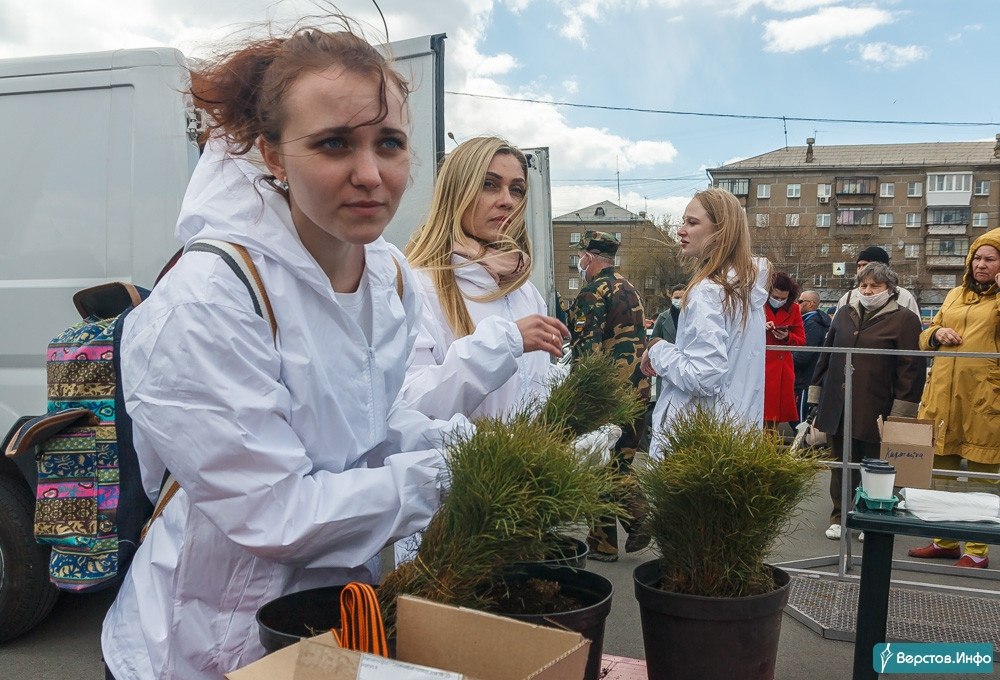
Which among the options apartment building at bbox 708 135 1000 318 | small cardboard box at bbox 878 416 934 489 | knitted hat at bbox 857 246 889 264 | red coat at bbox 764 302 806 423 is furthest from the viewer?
apartment building at bbox 708 135 1000 318

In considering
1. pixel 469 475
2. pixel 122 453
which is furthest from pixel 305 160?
pixel 122 453

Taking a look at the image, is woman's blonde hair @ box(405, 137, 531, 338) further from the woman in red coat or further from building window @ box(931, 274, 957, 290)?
building window @ box(931, 274, 957, 290)

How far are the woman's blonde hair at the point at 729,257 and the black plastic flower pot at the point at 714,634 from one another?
8.53 ft

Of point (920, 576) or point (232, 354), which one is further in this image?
point (920, 576)

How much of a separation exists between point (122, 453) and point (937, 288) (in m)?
77.7

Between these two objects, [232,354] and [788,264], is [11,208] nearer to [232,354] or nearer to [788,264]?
[232,354]

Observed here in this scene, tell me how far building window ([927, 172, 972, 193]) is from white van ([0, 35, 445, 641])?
260 ft

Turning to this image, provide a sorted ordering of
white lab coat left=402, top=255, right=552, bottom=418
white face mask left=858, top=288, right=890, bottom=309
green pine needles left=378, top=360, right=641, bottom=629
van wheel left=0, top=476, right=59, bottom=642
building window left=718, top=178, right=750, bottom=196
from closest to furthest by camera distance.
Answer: green pine needles left=378, top=360, right=641, bottom=629 < white lab coat left=402, top=255, right=552, bottom=418 < van wheel left=0, top=476, right=59, bottom=642 < white face mask left=858, top=288, right=890, bottom=309 < building window left=718, top=178, right=750, bottom=196

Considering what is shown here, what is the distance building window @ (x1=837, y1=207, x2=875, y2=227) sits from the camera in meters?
71.1

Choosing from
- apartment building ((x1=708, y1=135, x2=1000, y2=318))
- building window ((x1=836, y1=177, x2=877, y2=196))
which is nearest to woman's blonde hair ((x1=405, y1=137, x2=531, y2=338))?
apartment building ((x1=708, y1=135, x2=1000, y2=318))

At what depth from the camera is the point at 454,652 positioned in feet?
3.09

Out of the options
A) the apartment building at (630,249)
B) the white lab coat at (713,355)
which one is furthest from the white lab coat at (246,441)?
the apartment building at (630,249)

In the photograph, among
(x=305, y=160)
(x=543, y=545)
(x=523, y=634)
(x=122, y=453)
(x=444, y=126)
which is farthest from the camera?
(x=444, y=126)

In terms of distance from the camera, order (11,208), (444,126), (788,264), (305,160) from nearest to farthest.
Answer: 1. (305,160)
2. (11,208)
3. (444,126)
4. (788,264)
